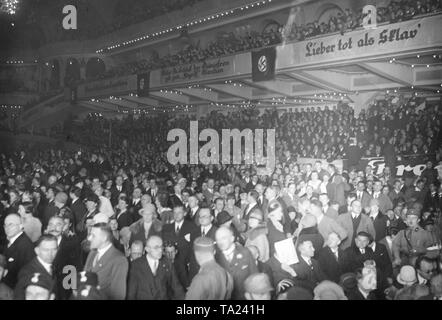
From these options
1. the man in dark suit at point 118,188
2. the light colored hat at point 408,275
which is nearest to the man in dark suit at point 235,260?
the light colored hat at point 408,275

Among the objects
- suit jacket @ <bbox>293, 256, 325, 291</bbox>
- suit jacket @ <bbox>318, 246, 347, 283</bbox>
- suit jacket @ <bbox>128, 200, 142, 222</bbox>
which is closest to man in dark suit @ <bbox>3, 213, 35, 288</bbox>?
suit jacket @ <bbox>128, 200, 142, 222</bbox>

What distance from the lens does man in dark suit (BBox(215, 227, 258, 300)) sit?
4270mm

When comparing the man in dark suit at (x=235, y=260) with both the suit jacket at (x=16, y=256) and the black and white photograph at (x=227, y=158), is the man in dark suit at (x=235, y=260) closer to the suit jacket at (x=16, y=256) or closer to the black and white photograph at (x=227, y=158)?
the black and white photograph at (x=227, y=158)

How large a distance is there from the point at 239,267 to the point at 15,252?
8.46 feet

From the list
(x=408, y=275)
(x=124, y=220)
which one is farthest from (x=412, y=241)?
(x=124, y=220)

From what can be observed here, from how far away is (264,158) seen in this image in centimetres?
1555

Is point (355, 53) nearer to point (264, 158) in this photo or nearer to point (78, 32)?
point (264, 158)

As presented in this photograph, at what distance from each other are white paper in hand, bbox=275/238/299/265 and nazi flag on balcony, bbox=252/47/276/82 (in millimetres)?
10013

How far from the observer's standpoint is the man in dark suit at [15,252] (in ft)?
15.5

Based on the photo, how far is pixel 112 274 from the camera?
4.09 m

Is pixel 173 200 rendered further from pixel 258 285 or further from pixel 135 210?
pixel 258 285

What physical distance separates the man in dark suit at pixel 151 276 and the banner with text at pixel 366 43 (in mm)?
8820

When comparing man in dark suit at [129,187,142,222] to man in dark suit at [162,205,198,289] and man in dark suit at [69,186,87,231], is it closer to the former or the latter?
man in dark suit at [69,186,87,231]
